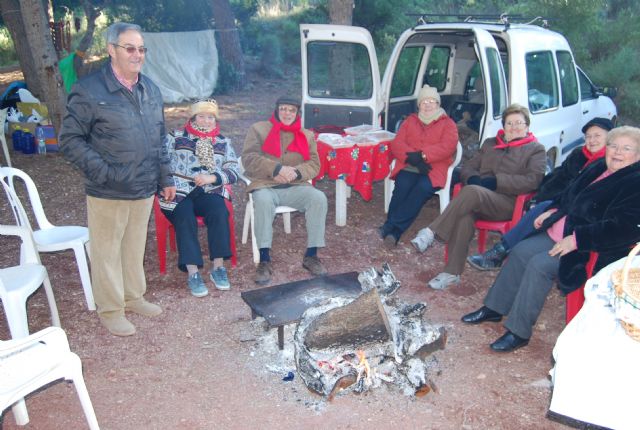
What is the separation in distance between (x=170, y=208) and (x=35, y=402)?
1.70m

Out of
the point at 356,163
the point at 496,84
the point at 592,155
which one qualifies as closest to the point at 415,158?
the point at 356,163

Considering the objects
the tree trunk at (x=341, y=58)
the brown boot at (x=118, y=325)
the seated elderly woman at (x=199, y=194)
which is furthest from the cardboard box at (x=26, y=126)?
the brown boot at (x=118, y=325)

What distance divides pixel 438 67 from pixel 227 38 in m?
6.99

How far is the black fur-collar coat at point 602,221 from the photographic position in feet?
11.2

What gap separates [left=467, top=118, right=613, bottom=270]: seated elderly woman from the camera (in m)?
4.08

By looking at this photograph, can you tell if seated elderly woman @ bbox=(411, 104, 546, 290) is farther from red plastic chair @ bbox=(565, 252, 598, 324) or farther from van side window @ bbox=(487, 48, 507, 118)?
red plastic chair @ bbox=(565, 252, 598, 324)

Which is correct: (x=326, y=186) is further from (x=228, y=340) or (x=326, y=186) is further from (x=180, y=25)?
(x=180, y=25)

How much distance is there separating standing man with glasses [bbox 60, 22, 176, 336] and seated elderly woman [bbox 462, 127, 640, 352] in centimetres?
232

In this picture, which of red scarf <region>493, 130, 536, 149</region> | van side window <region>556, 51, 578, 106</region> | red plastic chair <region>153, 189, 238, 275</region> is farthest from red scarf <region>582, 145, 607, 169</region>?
red plastic chair <region>153, 189, 238, 275</region>

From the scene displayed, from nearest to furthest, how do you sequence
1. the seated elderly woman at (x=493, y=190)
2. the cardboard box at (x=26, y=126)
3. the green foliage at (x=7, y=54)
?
the seated elderly woman at (x=493, y=190), the cardboard box at (x=26, y=126), the green foliage at (x=7, y=54)

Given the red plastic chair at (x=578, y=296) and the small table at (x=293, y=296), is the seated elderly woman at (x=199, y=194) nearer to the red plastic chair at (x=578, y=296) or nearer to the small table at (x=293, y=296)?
the small table at (x=293, y=296)

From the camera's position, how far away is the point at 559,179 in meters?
4.39

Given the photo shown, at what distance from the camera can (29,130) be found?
7.82m

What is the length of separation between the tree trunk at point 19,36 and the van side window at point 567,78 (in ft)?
24.9
